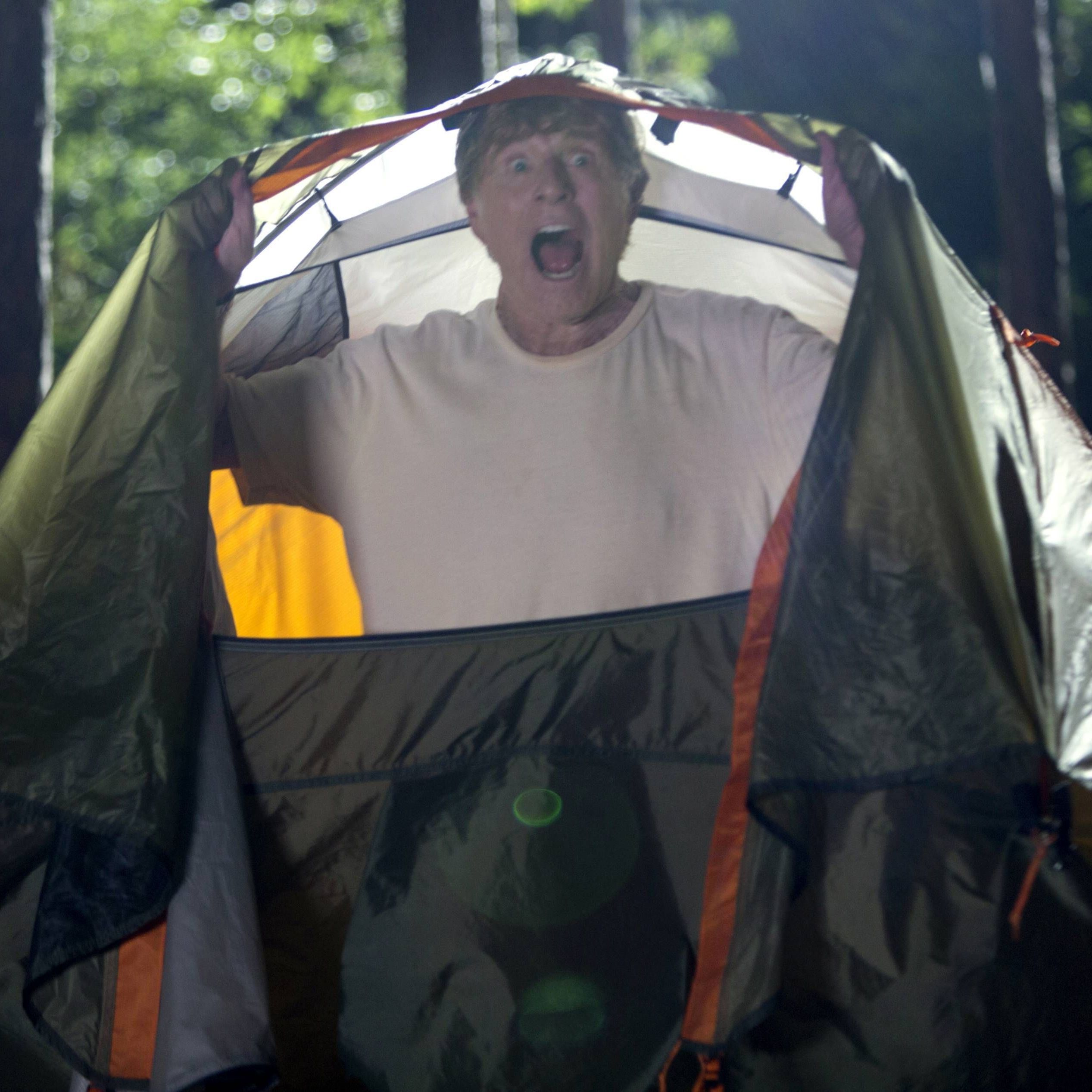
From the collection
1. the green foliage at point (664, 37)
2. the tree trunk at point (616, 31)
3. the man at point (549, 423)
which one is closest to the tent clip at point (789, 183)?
the man at point (549, 423)

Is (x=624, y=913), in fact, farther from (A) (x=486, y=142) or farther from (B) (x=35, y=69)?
(B) (x=35, y=69)

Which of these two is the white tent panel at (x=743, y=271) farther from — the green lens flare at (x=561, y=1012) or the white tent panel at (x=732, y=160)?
the green lens flare at (x=561, y=1012)

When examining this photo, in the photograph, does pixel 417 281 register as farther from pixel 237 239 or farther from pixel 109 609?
pixel 109 609

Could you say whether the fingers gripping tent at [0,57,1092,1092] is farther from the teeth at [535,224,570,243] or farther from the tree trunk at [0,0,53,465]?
the tree trunk at [0,0,53,465]

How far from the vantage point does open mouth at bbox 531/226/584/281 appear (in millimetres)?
2613

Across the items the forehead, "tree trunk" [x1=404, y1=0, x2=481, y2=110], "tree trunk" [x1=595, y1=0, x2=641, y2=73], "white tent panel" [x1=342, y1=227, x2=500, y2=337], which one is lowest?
"white tent panel" [x1=342, y1=227, x2=500, y2=337]

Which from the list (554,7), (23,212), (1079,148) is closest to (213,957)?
(23,212)

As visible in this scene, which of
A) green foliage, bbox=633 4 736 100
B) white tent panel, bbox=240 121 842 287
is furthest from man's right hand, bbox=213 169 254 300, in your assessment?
green foliage, bbox=633 4 736 100

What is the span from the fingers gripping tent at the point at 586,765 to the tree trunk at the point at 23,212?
2.40 metres

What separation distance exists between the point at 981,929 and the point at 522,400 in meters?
1.25

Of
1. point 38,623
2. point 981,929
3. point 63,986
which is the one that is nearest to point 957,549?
point 981,929

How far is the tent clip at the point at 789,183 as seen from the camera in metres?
2.55

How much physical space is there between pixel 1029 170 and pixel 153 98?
1008 cm

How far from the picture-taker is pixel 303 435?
2.64m
